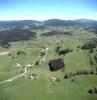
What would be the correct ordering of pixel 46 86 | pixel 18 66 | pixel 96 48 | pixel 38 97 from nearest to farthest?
1. pixel 38 97
2. pixel 46 86
3. pixel 18 66
4. pixel 96 48

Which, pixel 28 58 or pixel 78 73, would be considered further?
pixel 28 58

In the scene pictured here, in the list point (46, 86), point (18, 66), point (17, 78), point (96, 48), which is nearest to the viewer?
point (46, 86)

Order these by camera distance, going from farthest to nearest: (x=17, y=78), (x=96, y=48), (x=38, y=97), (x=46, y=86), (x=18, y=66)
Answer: (x=96, y=48) → (x=18, y=66) → (x=17, y=78) → (x=46, y=86) → (x=38, y=97)

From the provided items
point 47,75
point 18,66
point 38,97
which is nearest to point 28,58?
point 18,66

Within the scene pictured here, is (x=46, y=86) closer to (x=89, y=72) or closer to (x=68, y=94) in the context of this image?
(x=68, y=94)

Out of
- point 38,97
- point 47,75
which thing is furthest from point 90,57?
point 38,97

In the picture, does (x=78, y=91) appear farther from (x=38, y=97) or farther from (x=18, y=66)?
(x=18, y=66)

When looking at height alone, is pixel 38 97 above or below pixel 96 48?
below

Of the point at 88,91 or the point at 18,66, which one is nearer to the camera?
the point at 88,91

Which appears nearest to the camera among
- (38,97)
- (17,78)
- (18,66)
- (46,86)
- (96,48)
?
(38,97)
